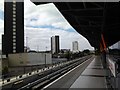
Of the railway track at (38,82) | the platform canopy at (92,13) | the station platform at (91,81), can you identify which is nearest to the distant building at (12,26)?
the platform canopy at (92,13)

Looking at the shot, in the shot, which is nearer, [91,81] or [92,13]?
[91,81]

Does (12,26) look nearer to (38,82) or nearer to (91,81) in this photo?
(38,82)

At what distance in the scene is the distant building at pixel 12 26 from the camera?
→ 110m

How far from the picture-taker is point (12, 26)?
11225 centimetres

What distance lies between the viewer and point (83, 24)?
173 feet

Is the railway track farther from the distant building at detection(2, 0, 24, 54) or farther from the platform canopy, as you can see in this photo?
the distant building at detection(2, 0, 24, 54)

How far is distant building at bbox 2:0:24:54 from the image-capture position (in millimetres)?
110312

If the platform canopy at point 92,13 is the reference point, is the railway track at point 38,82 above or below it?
below

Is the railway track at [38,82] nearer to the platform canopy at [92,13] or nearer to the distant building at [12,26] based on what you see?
the platform canopy at [92,13]

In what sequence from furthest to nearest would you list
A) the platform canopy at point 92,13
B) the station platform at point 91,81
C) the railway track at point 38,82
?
the platform canopy at point 92,13, the station platform at point 91,81, the railway track at point 38,82

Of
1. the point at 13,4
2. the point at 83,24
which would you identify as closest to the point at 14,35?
the point at 13,4

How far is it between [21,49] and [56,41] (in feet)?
158

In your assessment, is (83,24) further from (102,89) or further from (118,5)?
(102,89)

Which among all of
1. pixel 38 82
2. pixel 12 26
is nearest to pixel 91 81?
pixel 38 82
